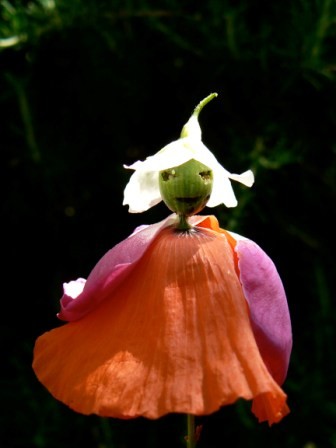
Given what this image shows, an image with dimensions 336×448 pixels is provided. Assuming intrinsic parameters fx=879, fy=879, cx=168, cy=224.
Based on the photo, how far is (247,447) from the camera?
→ 1609mm

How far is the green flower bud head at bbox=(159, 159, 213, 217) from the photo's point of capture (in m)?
0.59

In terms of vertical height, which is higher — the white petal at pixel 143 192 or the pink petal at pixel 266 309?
the white petal at pixel 143 192

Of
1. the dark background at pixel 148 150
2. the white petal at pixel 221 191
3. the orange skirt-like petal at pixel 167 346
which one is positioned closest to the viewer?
the orange skirt-like petal at pixel 167 346

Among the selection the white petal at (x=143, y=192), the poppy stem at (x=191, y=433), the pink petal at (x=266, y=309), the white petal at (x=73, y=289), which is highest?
the white petal at (x=143, y=192)

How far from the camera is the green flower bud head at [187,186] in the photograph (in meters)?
0.59

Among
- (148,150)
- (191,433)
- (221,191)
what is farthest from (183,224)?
(148,150)

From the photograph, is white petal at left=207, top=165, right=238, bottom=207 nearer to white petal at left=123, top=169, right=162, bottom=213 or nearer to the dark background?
white petal at left=123, top=169, right=162, bottom=213

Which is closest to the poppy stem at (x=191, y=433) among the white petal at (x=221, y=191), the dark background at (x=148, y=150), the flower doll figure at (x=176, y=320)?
the flower doll figure at (x=176, y=320)

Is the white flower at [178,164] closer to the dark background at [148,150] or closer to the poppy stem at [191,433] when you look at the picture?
→ the poppy stem at [191,433]

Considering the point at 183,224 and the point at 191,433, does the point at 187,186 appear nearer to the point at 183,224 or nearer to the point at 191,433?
the point at 183,224

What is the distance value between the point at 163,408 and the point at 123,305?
0.32 ft

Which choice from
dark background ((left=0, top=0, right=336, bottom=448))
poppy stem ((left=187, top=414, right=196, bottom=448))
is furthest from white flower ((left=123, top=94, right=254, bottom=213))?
dark background ((left=0, top=0, right=336, bottom=448))

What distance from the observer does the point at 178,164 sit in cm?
58

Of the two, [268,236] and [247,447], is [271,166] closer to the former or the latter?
[268,236]
